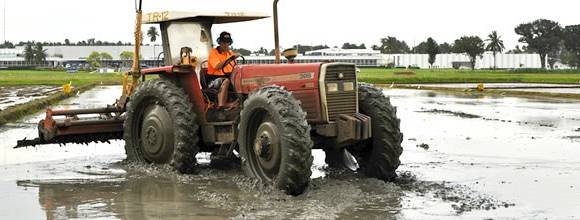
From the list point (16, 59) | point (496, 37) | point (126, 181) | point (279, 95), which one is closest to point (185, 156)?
point (126, 181)

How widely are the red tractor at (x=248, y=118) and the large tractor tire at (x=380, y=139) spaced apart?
1 centimetres

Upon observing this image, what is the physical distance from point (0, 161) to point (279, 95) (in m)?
5.46

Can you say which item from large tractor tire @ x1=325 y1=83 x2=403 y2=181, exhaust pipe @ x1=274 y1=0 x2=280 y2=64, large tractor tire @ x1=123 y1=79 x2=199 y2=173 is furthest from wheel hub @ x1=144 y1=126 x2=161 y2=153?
large tractor tire @ x1=325 y1=83 x2=403 y2=181

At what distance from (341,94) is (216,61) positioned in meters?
2.03

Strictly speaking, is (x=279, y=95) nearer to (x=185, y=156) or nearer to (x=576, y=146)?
(x=185, y=156)

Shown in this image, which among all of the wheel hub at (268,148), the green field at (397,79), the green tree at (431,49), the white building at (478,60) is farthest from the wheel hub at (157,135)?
the white building at (478,60)

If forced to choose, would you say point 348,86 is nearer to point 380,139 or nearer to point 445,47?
point 380,139

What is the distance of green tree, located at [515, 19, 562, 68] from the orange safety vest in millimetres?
152957

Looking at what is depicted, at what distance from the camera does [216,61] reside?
10141 millimetres

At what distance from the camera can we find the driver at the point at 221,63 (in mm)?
10047

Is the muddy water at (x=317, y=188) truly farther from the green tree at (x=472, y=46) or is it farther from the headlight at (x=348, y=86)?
the green tree at (x=472, y=46)

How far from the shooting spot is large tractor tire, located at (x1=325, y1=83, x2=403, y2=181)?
9.25 m

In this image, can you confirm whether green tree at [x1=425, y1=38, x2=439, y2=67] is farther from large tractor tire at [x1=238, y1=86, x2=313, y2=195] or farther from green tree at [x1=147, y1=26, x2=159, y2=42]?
large tractor tire at [x1=238, y1=86, x2=313, y2=195]

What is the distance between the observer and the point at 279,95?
843 cm
